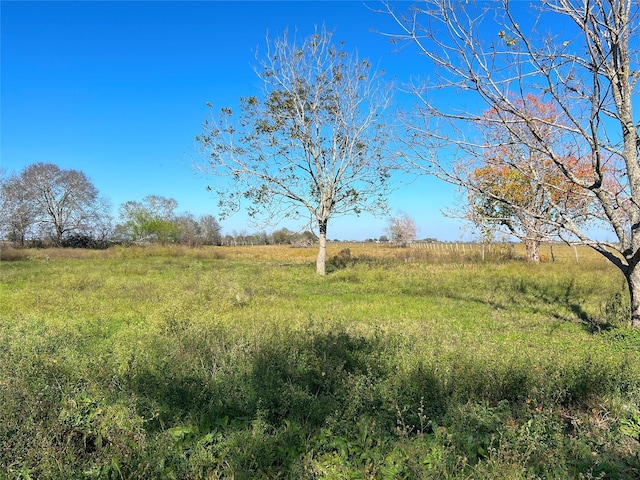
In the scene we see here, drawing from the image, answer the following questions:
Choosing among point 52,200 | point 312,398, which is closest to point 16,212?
point 52,200

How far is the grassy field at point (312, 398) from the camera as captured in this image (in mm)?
2729

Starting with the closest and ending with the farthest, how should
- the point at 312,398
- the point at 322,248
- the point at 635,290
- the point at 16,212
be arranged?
1. the point at 312,398
2. the point at 635,290
3. the point at 322,248
4. the point at 16,212

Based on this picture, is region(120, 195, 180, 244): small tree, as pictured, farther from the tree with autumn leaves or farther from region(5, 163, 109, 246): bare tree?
the tree with autumn leaves

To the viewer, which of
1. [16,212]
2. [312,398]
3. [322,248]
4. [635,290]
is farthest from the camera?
[16,212]

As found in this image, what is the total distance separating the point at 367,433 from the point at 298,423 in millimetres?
646

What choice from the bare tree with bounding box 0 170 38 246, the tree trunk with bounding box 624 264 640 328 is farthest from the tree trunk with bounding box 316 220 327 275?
the bare tree with bounding box 0 170 38 246

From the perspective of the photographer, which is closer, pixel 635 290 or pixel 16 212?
pixel 635 290

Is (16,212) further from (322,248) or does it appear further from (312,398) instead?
(312,398)

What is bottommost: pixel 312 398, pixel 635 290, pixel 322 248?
pixel 312 398

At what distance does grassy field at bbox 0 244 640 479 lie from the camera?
2729 millimetres

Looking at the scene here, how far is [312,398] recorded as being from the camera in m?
3.79

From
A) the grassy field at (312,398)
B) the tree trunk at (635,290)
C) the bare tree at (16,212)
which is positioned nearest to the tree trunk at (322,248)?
the grassy field at (312,398)

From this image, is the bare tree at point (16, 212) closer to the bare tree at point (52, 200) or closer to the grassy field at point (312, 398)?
the bare tree at point (52, 200)

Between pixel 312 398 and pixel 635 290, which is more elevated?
pixel 635 290
